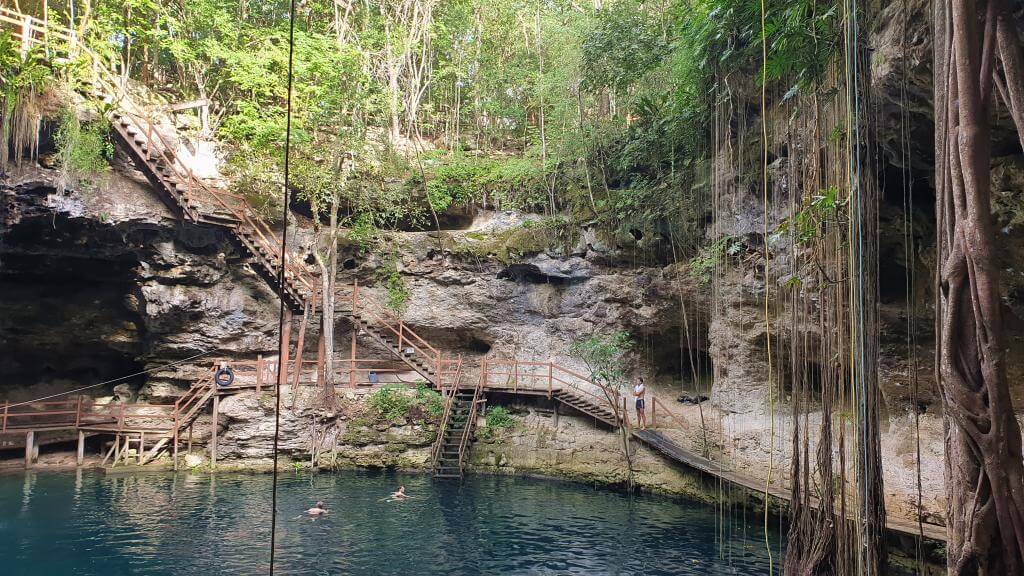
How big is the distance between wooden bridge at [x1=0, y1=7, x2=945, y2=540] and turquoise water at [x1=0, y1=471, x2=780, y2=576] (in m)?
1.21

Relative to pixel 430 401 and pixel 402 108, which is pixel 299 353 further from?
pixel 402 108

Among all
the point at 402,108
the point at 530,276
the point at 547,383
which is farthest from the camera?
the point at 402,108

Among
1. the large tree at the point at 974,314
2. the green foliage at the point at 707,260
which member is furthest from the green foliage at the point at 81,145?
the large tree at the point at 974,314

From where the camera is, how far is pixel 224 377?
581 inches

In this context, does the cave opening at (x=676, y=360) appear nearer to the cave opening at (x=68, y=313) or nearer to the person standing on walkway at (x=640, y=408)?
the person standing on walkway at (x=640, y=408)

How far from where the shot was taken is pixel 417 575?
842cm

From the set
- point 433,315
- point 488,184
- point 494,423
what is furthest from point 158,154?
point 494,423

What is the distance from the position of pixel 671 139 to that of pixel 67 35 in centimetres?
1497

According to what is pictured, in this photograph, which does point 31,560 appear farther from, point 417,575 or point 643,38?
point 643,38

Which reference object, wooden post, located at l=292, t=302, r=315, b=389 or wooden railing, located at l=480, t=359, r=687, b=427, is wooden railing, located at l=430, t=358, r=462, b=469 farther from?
wooden post, located at l=292, t=302, r=315, b=389

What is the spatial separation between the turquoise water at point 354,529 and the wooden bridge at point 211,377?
1.21 metres

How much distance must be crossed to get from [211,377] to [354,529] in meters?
7.39

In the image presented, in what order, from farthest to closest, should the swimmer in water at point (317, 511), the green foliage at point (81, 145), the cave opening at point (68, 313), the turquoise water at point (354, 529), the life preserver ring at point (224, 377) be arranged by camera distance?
the life preserver ring at point (224, 377), the cave opening at point (68, 313), the green foliage at point (81, 145), the swimmer in water at point (317, 511), the turquoise water at point (354, 529)

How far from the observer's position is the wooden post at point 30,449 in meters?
14.0
